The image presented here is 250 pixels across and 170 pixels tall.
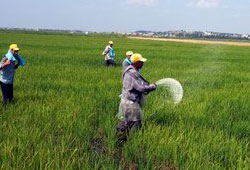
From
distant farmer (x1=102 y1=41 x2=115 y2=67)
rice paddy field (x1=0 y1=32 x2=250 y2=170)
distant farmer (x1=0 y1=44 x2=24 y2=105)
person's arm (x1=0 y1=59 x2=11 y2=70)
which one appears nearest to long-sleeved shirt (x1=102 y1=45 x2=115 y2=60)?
distant farmer (x1=102 y1=41 x2=115 y2=67)

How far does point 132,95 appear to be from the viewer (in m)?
4.08

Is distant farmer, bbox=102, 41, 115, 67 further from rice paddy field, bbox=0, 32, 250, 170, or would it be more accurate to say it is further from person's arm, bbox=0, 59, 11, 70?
person's arm, bbox=0, 59, 11, 70

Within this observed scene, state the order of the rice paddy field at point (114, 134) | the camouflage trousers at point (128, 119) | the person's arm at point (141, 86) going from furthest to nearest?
the camouflage trousers at point (128, 119), the person's arm at point (141, 86), the rice paddy field at point (114, 134)

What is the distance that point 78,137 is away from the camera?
4.00 m

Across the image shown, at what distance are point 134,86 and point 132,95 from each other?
0.51 feet

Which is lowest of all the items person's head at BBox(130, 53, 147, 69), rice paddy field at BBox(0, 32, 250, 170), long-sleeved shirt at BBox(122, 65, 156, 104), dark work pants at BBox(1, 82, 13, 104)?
rice paddy field at BBox(0, 32, 250, 170)

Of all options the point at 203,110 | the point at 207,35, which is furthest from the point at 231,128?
the point at 207,35

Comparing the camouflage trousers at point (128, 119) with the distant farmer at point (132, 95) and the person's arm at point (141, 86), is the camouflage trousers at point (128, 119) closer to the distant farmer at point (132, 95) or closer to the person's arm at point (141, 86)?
the distant farmer at point (132, 95)

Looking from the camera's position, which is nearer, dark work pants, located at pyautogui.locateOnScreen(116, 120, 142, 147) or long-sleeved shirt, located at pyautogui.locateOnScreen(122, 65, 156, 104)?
long-sleeved shirt, located at pyautogui.locateOnScreen(122, 65, 156, 104)

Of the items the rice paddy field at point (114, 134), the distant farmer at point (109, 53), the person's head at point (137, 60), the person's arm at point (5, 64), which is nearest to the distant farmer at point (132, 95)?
the person's head at point (137, 60)

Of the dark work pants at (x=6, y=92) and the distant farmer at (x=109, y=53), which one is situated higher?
the distant farmer at (x=109, y=53)

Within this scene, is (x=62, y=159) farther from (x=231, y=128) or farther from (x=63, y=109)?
(x=231, y=128)

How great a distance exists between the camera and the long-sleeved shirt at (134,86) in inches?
155

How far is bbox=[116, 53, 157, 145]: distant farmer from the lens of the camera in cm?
396
